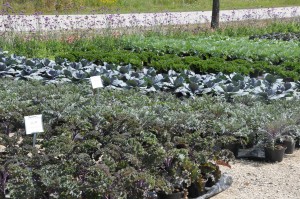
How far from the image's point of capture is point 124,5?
2862 centimetres

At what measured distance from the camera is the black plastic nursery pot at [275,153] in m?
7.42

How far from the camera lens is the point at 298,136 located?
7.86 m

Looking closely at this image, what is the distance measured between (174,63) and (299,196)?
614 cm

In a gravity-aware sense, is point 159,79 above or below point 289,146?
above

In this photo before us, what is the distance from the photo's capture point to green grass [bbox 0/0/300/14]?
998 inches

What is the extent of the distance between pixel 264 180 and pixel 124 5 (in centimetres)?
2260

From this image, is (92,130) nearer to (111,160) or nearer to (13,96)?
(111,160)

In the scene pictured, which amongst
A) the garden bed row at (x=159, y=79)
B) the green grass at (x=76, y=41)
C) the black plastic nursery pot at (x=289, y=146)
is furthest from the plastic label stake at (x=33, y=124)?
the green grass at (x=76, y=41)

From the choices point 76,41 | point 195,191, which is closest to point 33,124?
point 195,191

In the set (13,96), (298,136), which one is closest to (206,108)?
(298,136)

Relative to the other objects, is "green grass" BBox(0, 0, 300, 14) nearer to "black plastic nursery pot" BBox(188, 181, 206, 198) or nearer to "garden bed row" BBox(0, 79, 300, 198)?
"garden bed row" BBox(0, 79, 300, 198)

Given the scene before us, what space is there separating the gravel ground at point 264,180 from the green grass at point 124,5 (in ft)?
53.6

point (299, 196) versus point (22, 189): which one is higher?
point (22, 189)

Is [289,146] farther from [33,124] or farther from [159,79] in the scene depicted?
[33,124]
